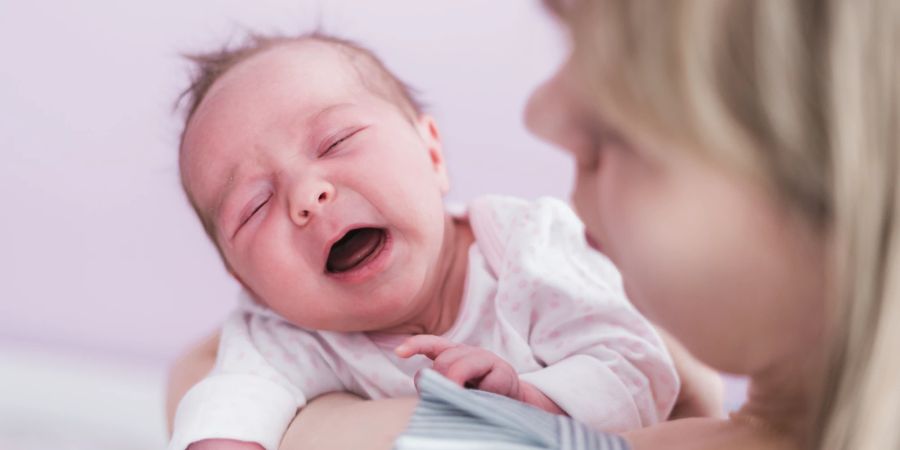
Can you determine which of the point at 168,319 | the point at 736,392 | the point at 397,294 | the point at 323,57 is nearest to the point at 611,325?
the point at 397,294

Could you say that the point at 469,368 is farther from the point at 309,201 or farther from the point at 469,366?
the point at 309,201

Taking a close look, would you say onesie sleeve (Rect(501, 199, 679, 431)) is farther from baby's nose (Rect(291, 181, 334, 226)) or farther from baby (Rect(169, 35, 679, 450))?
baby's nose (Rect(291, 181, 334, 226))

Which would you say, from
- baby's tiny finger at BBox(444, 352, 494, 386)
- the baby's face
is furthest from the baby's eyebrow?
baby's tiny finger at BBox(444, 352, 494, 386)

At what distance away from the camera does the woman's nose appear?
3.04 ft

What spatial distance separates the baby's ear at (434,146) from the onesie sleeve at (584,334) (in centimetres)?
10

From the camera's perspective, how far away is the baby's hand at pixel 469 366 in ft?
2.55

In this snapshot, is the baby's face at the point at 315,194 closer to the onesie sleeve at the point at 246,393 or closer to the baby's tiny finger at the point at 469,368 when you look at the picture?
the onesie sleeve at the point at 246,393

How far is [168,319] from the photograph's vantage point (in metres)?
1.79

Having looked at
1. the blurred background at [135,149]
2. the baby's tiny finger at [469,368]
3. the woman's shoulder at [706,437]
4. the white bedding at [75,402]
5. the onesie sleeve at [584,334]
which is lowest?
the white bedding at [75,402]

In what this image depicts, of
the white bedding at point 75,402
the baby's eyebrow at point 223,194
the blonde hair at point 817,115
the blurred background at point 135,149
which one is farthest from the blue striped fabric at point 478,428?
the blurred background at point 135,149

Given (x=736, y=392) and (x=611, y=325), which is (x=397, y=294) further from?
(x=736, y=392)

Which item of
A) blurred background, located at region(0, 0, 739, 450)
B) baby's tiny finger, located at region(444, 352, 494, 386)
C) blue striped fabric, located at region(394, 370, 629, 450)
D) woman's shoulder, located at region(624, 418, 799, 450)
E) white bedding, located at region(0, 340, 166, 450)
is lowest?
white bedding, located at region(0, 340, 166, 450)

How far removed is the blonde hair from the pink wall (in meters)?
1.12

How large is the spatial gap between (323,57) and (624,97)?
0.59m
